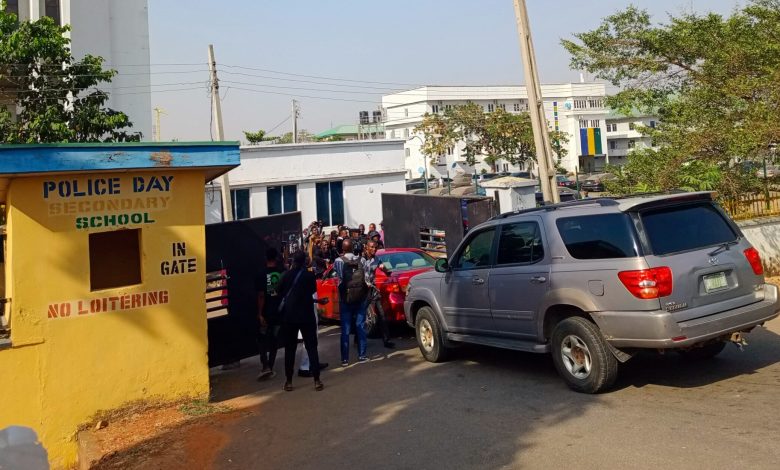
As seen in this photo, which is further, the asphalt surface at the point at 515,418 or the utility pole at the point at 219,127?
the utility pole at the point at 219,127

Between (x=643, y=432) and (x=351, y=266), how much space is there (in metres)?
4.64

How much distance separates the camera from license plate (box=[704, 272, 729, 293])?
6020 mm

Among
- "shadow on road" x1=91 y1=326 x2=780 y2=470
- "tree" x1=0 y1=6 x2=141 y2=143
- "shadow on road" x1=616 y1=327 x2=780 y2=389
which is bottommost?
"shadow on road" x1=91 y1=326 x2=780 y2=470

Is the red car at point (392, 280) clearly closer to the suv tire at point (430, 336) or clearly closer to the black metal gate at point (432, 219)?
the suv tire at point (430, 336)

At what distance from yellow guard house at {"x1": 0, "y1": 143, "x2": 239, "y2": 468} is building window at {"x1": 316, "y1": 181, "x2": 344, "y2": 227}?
63.6ft

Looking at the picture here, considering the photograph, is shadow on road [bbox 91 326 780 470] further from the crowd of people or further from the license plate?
the license plate

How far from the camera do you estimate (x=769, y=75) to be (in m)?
12.6

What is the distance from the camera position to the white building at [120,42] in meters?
25.6

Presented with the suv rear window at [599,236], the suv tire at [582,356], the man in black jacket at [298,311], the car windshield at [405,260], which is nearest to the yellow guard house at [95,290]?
the man in black jacket at [298,311]

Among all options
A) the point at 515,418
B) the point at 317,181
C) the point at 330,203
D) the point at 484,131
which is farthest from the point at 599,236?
the point at 484,131

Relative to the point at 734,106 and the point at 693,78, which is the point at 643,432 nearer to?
the point at 734,106

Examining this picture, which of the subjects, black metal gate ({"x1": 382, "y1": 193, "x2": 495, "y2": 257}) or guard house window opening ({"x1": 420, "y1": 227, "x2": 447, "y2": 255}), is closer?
black metal gate ({"x1": 382, "y1": 193, "x2": 495, "y2": 257})

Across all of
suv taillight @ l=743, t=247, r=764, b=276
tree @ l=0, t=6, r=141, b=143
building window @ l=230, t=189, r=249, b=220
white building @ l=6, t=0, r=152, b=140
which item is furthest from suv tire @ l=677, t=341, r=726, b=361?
white building @ l=6, t=0, r=152, b=140

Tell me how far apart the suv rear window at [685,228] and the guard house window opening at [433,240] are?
897cm
